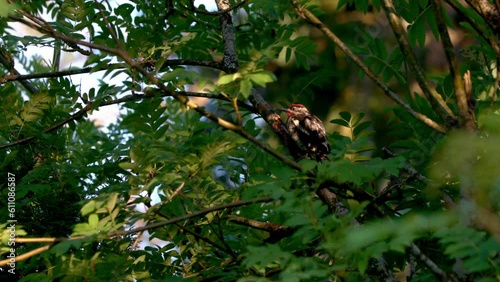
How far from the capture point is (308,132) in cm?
454

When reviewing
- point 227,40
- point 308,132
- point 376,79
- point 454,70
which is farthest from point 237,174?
point 454,70

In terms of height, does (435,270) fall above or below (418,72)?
below

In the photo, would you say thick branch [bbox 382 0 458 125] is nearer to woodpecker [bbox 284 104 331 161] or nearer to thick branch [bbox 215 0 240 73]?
woodpecker [bbox 284 104 331 161]

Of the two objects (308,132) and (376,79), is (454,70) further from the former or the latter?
(308,132)

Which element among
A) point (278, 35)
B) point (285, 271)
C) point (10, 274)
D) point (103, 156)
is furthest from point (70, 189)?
point (285, 271)

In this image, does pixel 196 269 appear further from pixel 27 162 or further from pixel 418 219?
pixel 418 219

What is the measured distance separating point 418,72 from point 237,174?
5.60 ft

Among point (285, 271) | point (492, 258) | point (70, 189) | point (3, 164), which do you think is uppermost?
point (3, 164)

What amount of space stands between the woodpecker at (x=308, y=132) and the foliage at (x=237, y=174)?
6.7 inches

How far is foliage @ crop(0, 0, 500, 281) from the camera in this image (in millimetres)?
2883

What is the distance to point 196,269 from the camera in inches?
166

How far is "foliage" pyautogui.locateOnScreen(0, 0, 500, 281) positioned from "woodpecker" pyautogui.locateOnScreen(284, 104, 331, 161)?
0.17 meters

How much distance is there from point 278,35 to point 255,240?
5.72 ft

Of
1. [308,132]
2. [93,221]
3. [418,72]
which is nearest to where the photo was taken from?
[93,221]
